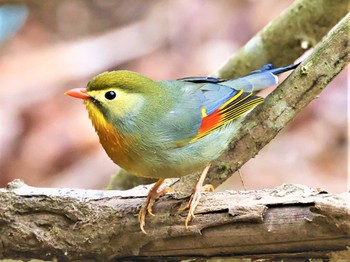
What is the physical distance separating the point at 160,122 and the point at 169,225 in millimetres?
436

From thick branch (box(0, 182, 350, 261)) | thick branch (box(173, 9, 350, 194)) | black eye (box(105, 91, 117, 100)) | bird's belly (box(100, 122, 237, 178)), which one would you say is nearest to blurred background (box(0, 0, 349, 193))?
thick branch (box(173, 9, 350, 194))

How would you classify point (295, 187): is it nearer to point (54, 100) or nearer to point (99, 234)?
point (99, 234)

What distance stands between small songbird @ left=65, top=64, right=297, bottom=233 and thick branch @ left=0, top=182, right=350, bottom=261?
83 millimetres

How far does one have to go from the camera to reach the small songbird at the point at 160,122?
297 cm

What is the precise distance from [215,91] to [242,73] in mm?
837

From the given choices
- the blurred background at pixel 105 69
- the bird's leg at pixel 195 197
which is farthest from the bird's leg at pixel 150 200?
the blurred background at pixel 105 69

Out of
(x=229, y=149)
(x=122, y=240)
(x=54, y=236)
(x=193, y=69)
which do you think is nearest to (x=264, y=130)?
(x=229, y=149)

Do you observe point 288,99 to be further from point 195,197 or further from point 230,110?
point 195,197

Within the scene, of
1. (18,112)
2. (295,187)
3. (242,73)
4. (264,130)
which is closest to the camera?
(295,187)

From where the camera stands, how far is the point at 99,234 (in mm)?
3020

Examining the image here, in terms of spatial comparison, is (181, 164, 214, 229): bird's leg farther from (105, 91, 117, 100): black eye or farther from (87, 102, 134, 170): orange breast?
(105, 91, 117, 100): black eye

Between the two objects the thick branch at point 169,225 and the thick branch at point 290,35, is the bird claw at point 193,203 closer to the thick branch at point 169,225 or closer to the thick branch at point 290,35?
the thick branch at point 169,225

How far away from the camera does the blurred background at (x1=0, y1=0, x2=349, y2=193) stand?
5762 millimetres

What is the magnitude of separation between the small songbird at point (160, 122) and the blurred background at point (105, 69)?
2087 millimetres
